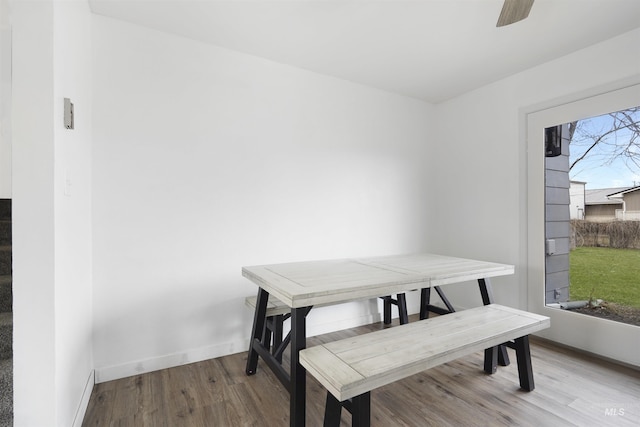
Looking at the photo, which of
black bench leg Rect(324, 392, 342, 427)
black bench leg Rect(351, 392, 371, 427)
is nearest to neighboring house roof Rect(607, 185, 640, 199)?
black bench leg Rect(351, 392, 371, 427)

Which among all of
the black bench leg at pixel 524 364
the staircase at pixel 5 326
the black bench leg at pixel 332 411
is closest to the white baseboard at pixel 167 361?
the staircase at pixel 5 326

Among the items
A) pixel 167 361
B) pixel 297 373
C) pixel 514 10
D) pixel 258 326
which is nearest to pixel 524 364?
pixel 297 373

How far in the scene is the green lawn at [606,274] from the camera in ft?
7.11

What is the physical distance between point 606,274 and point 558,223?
0.49 meters

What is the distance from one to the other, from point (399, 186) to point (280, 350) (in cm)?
216

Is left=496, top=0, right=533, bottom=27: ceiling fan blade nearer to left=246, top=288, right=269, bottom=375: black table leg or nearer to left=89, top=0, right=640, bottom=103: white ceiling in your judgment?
left=89, top=0, right=640, bottom=103: white ceiling

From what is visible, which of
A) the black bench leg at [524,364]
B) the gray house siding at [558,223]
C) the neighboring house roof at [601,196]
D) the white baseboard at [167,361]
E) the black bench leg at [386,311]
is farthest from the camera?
the black bench leg at [386,311]

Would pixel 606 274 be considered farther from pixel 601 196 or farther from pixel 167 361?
pixel 167 361

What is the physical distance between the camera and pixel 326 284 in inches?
61.0

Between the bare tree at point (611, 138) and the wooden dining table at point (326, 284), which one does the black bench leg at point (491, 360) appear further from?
the bare tree at point (611, 138)

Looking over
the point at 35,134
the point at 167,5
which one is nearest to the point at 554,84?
the point at 167,5

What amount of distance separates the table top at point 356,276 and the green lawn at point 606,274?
2.36ft

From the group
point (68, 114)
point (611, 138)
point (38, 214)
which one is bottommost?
point (38, 214)

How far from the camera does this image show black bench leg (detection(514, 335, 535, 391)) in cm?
185
